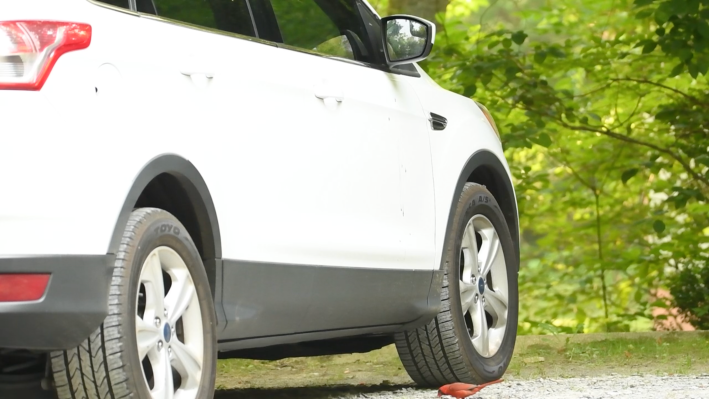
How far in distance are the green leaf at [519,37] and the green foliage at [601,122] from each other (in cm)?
1

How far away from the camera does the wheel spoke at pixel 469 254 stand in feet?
19.1

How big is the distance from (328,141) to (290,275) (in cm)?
59

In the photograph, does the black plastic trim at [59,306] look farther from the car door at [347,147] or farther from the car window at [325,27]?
the car window at [325,27]

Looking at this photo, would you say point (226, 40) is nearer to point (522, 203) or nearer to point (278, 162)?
point (278, 162)

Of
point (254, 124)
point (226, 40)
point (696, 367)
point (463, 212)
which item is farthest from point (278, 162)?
point (696, 367)

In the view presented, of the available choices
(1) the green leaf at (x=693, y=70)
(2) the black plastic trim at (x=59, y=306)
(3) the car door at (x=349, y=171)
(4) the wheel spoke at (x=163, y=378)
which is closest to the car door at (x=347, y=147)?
(3) the car door at (x=349, y=171)

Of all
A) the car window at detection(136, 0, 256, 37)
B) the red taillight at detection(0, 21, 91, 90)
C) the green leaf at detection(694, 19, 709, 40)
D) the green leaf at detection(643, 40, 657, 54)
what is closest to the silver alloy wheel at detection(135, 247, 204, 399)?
the red taillight at detection(0, 21, 91, 90)

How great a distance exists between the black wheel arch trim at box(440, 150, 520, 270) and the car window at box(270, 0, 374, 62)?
841 millimetres

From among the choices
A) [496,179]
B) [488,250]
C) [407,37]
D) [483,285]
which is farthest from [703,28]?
[407,37]

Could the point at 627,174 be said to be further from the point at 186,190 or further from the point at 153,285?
the point at 153,285

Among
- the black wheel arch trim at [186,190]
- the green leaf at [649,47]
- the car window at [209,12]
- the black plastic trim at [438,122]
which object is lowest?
the black wheel arch trim at [186,190]

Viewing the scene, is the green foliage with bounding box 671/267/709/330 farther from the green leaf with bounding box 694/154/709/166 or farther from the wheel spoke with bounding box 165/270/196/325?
the wheel spoke with bounding box 165/270/196/325

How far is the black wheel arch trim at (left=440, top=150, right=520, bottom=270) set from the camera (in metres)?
5.65

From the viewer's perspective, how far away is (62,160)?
9.80ft
